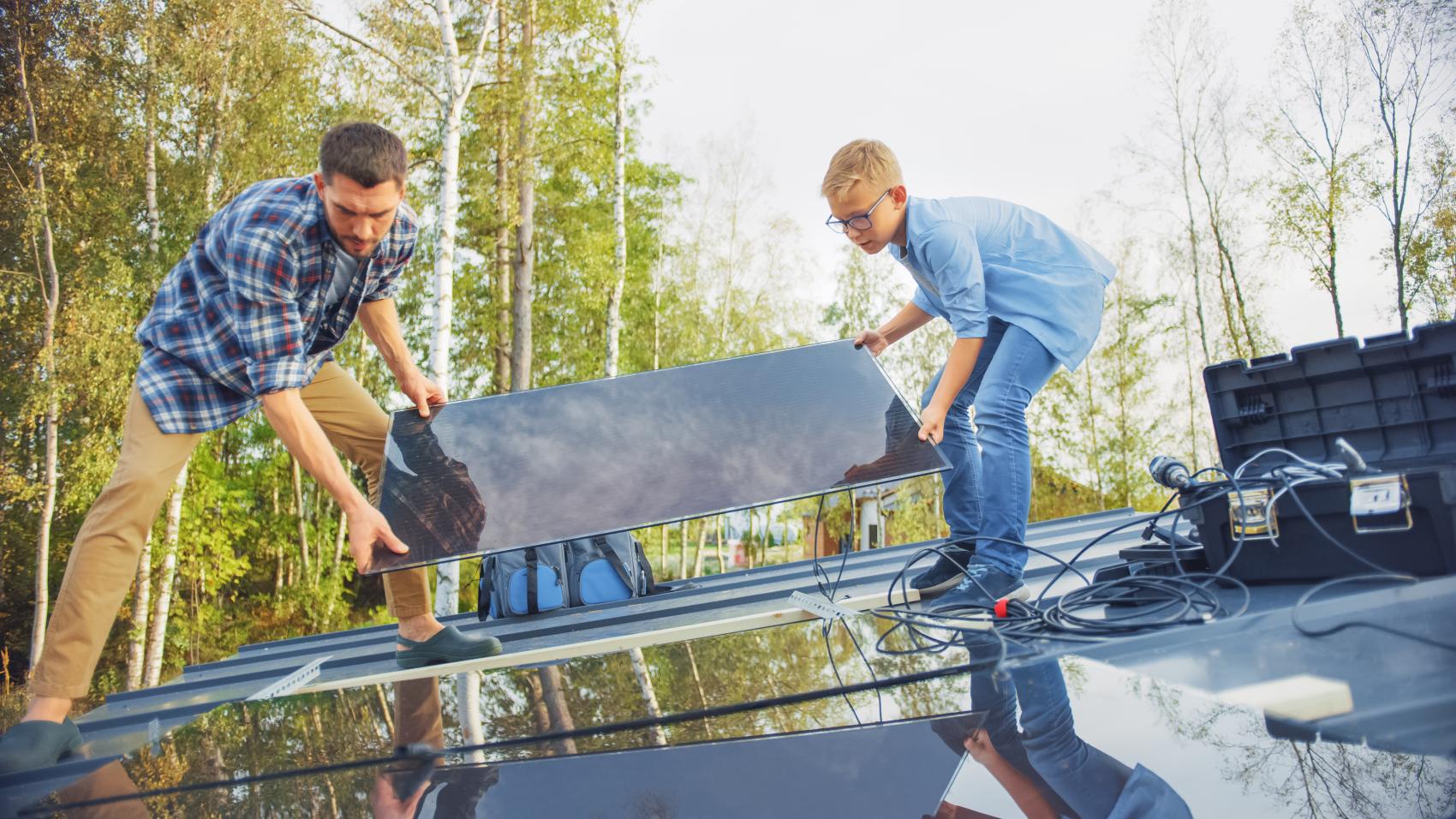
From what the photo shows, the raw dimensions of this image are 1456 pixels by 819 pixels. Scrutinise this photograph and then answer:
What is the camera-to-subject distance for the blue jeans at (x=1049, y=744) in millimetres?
1017

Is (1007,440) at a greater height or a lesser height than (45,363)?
lesser

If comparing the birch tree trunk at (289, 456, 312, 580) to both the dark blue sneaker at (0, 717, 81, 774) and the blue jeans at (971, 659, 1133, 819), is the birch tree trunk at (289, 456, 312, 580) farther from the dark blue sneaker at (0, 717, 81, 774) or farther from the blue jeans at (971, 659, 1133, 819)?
the blue jeans at (971, 659, 1133, 819)

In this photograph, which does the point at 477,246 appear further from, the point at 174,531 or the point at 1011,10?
the point at 1011,10

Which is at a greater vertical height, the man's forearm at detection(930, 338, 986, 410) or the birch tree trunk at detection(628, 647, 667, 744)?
the man's forearm at detection(930, 338, 986, 410)

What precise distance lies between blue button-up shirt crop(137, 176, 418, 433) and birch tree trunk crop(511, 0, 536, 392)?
456 inches

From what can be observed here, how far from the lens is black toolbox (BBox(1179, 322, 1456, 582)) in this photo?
176cm

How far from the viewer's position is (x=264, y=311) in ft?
7.11

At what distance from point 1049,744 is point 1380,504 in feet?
3.63

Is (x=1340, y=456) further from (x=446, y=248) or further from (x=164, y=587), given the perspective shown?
(x=164, y=587)

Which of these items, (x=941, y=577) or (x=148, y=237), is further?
(x=148, y=237)

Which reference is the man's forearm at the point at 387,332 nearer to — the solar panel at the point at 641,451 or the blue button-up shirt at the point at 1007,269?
the solar panel at the point at 641,451

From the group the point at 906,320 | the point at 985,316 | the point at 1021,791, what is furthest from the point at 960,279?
the point at 1021,791

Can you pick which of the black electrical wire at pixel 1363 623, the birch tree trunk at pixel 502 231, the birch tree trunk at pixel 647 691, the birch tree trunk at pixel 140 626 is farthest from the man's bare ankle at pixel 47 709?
the birch tree trunk at pixel 140 626

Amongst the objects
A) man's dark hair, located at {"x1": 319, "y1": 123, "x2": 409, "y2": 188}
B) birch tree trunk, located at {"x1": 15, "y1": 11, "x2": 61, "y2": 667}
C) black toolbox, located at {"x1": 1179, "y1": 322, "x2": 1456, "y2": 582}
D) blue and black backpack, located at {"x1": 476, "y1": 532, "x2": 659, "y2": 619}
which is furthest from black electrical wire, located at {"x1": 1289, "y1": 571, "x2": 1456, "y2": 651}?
birch tree trunk, located at {"x1": 15, "y1": 11, "x2": 61, "y2": 667}
